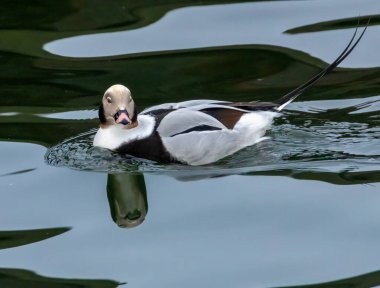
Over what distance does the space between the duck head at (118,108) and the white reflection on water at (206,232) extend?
1.39 ft

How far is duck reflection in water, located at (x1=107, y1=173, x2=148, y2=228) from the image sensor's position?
643 cm

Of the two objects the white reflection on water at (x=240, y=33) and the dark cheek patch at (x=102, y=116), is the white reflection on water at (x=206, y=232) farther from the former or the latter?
the white reflection on water at (x=240, y=33)

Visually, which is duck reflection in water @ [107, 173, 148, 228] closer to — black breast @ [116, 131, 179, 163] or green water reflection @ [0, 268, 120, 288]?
black breast @ [116, 131, 179, 163]

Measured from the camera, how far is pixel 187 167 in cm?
714

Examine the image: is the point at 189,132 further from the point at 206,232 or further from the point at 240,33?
the point at 240,33

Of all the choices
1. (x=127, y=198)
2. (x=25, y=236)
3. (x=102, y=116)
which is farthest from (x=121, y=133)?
(x=25, y=236)

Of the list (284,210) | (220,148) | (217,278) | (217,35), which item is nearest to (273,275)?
(217,278)

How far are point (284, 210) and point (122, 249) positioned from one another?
3.00ft

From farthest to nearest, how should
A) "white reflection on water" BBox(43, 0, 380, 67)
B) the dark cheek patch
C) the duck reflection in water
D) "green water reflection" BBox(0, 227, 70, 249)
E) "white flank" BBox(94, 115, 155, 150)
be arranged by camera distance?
"white reflection on water" BBox(43, 0, 380, 67)
the dark cheek patch
"white flank" BBox(94, 115, 155, 150)
the duck reflection in water
"green water reflection" BBox(0, 227, 70, 249)

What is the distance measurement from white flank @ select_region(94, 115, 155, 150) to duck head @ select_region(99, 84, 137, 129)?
0.03 meters

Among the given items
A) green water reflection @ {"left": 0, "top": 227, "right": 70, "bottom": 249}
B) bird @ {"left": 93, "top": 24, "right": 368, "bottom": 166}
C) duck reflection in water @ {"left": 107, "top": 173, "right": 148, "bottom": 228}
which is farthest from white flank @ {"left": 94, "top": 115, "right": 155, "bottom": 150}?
green water reflection @ {"left": 0, "top": 227, "right": 70, "bottom": 249}

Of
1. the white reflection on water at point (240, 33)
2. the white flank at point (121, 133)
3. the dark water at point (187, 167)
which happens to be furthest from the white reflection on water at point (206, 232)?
the white reflection on water at point (240, 33)

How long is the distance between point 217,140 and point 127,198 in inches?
32.3

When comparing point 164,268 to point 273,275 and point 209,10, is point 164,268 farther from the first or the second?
point 209,10
